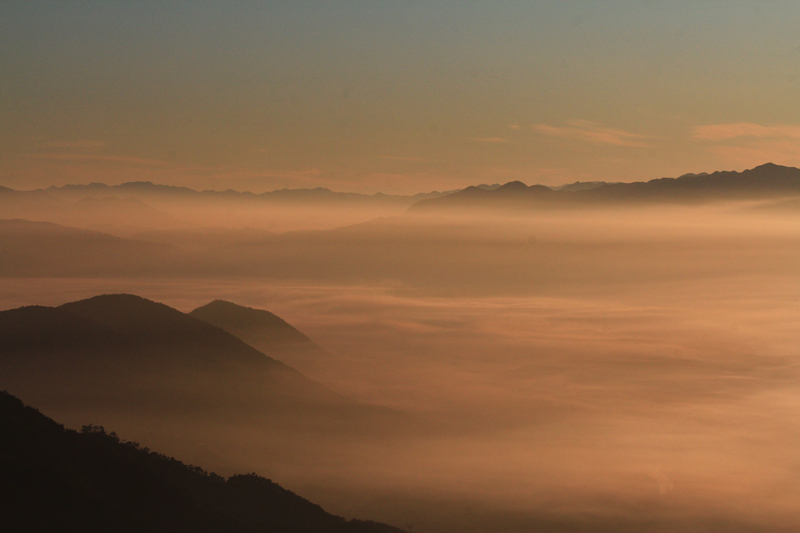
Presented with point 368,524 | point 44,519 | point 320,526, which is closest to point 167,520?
point 44,519

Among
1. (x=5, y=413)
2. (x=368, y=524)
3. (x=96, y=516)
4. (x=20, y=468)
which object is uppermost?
(x=5, y=413)

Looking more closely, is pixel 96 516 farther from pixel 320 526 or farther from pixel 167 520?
pixel 320 526

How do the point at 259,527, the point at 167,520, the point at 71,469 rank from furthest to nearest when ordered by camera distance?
the point at 259,527 < the point at 167,520 < the point at 71,469

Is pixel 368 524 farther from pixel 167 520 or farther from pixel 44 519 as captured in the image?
pixel 44 519

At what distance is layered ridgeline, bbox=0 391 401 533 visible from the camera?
83.4 m

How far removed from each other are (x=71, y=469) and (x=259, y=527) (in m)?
42.8

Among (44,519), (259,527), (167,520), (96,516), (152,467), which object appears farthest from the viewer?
(259,527)

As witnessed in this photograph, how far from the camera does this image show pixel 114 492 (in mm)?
104312

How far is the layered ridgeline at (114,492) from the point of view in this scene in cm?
8344

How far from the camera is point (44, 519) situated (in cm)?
8138

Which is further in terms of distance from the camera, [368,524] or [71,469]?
[368,524]

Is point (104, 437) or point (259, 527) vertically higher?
point (104, 437)

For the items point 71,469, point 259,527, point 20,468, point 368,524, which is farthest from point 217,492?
point 20,468

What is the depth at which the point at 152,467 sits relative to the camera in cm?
11644
